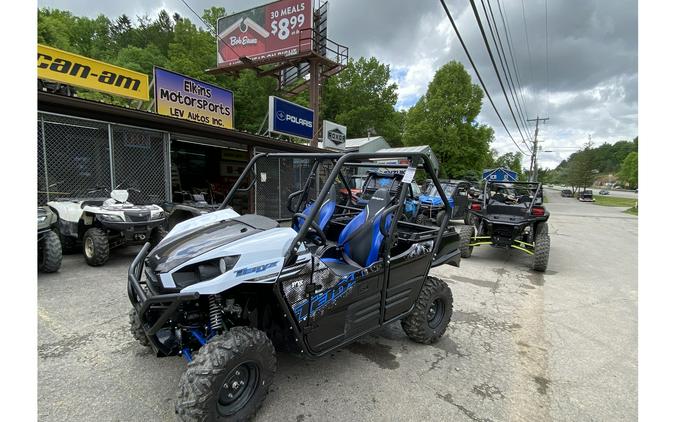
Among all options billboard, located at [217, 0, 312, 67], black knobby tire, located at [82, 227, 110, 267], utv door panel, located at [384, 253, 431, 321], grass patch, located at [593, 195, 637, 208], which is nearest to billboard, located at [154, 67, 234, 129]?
billboard, located at [217, 0, 312, 67]

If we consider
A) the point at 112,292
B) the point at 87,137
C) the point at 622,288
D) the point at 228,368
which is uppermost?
the point at 87,137

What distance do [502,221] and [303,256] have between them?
5708 mm

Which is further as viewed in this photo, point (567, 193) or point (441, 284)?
point (567, 193)

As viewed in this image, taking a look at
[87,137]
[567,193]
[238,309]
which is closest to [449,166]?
[87,137]

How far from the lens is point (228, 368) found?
1.77 m

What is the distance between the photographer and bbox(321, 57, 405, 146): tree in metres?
34.6

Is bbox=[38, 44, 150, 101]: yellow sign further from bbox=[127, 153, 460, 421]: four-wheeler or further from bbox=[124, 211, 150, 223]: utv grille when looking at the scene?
bbox=[127, 153, 460, 421]: four-wheeler

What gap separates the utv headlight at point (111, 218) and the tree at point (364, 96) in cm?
3105

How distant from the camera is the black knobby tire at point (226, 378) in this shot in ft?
5.59

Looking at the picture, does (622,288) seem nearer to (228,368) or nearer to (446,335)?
(446,335)

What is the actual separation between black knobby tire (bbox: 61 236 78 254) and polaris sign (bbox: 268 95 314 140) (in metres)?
6.83

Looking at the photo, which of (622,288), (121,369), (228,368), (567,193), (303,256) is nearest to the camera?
(228,368)

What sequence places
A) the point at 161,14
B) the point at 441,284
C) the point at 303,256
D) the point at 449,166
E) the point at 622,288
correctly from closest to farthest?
the point at 303,256 → the point at 441,284 → the point at 622,288 → the point at 449,166 → the point at 161,14

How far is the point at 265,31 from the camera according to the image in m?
14.7
